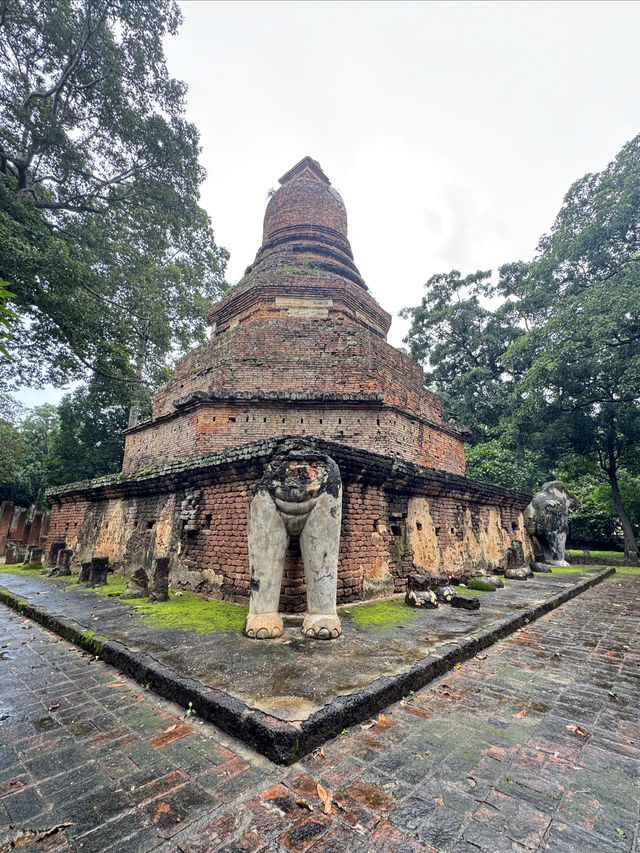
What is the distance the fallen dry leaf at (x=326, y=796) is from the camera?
1.64 m

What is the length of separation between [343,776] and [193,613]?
305 cm

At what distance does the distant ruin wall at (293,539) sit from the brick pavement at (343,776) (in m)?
2.15

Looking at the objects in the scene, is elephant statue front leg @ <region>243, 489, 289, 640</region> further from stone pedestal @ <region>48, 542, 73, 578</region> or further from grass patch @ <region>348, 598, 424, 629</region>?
stone pedestal @ <region>48, 542, 73, 578</region>

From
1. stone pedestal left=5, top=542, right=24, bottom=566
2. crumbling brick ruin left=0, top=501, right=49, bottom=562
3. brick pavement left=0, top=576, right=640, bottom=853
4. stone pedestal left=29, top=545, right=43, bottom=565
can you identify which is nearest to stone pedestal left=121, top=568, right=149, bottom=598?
brick pavement left=0, top=576, right=640, bottom=853

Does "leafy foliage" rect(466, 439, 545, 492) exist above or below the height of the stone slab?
above

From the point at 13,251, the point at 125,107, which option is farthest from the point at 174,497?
the point at 125,107

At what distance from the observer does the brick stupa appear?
17.1ft

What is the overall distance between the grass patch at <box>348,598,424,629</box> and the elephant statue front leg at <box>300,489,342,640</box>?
22.0 inches

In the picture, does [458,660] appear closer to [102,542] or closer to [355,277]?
[102,542]

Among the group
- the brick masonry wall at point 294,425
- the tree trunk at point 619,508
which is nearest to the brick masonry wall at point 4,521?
the brick masonry wall at point 294,425

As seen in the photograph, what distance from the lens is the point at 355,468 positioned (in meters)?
5.11

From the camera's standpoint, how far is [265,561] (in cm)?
373

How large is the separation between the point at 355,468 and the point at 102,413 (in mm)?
20982

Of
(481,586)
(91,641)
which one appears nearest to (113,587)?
(91,641)
